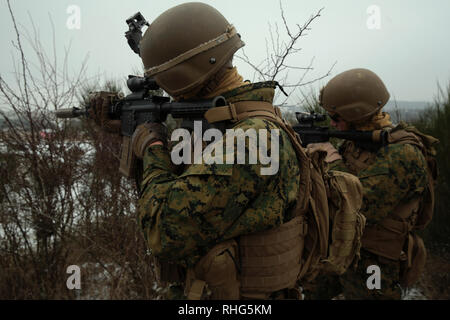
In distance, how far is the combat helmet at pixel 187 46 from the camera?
143 cm

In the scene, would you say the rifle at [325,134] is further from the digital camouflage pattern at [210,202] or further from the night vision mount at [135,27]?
the night vision mount at [135,27]

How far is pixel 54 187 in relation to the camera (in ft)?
10.5

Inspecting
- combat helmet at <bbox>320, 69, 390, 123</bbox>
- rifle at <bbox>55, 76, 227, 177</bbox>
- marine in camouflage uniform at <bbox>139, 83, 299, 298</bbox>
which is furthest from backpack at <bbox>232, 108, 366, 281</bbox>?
combat helmet at <bbox>320, 69, 390, 123</bbox>

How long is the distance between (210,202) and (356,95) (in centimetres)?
221

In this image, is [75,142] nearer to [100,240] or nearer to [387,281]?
[100,240]

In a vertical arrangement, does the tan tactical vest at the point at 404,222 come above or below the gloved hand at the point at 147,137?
below

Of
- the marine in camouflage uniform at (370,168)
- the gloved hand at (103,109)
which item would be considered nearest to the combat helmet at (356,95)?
the marine in camouflage uniform at (370,168)

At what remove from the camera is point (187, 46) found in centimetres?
144

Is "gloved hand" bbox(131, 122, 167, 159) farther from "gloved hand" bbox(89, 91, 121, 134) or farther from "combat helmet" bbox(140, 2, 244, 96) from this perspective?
"gloved hand" bbox(89, 91, 121, 134)

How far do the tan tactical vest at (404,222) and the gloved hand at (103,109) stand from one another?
215 cm

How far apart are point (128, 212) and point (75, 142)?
106cm

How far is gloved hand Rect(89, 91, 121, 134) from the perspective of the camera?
2.12m

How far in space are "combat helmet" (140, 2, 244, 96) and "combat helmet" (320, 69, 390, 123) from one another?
1.77 metres
